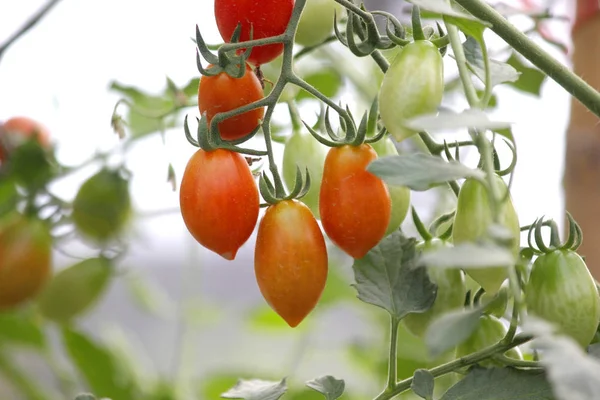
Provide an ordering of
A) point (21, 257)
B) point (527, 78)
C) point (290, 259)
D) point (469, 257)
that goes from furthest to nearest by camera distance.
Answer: point (21, 257) → point (527, 78) → point (290, 259) → point (469, 257)

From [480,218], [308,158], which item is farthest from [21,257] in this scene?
[480,218]

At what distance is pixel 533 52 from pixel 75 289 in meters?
0.46

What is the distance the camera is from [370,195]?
0.30m

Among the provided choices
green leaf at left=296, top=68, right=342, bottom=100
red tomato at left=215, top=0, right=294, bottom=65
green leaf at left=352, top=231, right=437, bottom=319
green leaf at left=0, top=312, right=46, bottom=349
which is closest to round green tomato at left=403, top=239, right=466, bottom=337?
green leaf at left=352, top=231, right=437, bottom=319

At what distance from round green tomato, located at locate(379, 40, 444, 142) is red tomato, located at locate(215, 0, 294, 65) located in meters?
0.06

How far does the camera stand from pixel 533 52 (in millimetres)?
317

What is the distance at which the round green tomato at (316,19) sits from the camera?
1.25 ft

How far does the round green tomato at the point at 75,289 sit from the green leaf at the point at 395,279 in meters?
0.35

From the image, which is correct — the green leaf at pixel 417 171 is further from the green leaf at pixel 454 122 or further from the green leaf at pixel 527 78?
the green leaf at pixel 527 78

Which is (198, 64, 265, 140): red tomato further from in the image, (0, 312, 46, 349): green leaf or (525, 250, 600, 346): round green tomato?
(0, 312, 46, 349): green leaf

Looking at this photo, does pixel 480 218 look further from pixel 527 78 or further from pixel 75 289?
pixel 75 289

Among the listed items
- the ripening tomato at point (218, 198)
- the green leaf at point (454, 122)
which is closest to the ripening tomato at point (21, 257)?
the ripening tomato at point (218, 198)

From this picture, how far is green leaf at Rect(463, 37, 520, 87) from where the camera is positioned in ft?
1.09

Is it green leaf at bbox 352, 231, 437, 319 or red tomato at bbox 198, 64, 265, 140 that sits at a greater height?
red tomato at bbox 198, 64, 265, 140
